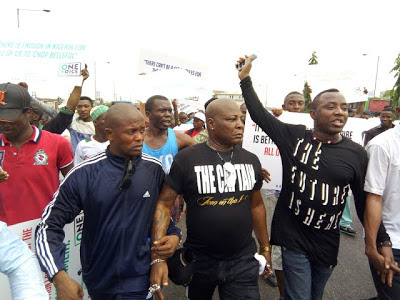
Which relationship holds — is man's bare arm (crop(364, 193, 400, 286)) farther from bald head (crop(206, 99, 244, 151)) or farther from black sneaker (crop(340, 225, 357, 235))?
black sneaker (crop(340, 225, 357, 235))

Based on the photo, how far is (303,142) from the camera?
2.37m

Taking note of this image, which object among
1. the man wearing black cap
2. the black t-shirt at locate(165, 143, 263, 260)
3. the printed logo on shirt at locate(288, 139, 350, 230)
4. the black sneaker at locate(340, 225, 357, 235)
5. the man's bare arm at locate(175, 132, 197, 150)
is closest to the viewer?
the black t-shirt at locate(165, 143, 263, 260)

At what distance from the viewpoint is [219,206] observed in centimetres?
211

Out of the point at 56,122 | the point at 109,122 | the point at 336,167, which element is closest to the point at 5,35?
the point at 56,122

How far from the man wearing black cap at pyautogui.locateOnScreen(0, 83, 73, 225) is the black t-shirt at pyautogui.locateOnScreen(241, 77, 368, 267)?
1.88 m

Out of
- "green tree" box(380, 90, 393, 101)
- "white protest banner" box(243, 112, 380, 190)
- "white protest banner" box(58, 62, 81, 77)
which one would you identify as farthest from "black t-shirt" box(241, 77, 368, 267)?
"green tree" box(380, 90, 393, 101)

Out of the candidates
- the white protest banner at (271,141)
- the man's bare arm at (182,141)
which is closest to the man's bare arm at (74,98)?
the man's bare arm at (182,141)

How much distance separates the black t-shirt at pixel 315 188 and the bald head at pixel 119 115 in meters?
1.04

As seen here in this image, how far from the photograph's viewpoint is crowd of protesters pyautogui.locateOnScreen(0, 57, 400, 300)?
1815 millimetres

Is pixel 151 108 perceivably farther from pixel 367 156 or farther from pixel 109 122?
pixel 367 156

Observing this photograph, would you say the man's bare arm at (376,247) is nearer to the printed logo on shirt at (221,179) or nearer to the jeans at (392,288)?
the jeans at (392,288)

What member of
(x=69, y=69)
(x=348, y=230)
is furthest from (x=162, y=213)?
(x=348, y=230)

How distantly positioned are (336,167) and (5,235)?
2130mm

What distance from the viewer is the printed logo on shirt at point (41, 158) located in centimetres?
250
